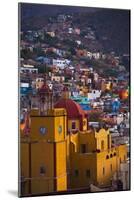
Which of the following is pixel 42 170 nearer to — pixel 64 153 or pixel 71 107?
pixel 64 153

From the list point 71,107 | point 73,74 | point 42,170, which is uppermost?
point 73,74

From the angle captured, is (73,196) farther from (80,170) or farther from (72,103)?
(72,103)

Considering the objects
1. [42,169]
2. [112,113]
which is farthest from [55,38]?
[42,169]

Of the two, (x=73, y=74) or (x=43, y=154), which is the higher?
(x=73, y=74)

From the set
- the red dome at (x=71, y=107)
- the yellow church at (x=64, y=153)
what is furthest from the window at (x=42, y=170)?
the red dome at (x=71, y=107)

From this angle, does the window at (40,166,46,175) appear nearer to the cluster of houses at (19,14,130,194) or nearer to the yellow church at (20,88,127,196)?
the yellow church at (20,88,127,196)

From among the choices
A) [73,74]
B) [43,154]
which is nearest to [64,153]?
[43,154]

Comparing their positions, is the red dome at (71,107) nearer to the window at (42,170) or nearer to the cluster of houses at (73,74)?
the cluster of houses at (73,74)

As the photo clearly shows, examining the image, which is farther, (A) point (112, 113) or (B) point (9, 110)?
(A) point (112, 113)
